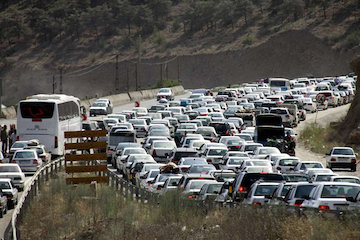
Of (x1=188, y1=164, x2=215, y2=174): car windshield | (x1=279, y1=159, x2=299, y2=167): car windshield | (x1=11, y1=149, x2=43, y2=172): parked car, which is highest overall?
(x1=188, y1=164, x2=215, y2=174): car windshield

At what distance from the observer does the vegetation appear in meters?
18.1

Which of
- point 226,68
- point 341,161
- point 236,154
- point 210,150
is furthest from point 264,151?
point 226,68

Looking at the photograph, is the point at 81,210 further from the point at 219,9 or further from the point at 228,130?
the point at 219,9

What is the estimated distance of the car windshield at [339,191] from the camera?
2087 centimetres

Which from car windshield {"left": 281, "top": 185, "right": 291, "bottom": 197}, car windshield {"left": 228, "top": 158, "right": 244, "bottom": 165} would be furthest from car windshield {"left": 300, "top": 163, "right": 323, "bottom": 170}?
car windshield {"left": 281, "top": 185, "right": 291, "bottom": 197}

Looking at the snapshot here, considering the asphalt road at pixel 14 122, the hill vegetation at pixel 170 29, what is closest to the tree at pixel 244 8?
the hill vegetation at pixel 170 29

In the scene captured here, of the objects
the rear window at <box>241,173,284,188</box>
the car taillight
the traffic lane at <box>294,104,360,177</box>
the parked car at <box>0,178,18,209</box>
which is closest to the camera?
the car taillight

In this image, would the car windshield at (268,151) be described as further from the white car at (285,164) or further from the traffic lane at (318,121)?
the traffic lane at (318,121)

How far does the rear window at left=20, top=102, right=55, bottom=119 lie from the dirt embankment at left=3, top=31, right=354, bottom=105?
83.2 meters

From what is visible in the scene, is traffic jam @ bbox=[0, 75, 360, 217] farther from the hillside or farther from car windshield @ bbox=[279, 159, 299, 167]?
the hillside

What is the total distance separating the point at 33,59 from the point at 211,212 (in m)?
161

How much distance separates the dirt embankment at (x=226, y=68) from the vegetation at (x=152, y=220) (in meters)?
100

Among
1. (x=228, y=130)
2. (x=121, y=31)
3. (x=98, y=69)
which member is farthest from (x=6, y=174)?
(x=121, y=31)

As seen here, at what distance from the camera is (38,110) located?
48.6 m
